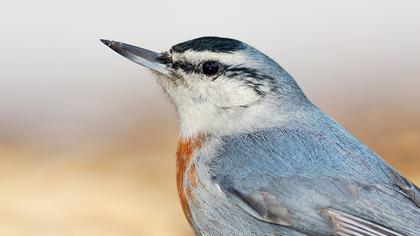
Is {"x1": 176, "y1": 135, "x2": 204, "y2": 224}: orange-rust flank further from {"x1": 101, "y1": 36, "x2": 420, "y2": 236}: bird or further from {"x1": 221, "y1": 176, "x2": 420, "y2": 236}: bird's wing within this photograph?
{"x1": 221, "y1": 176, "x2": 420, "y2": 236}: bird's wing

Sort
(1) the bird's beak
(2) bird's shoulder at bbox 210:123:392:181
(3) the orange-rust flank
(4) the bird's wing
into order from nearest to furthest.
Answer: (4) the bird's wing < (2) bird's shoulder at bbox 210:123:392:181 < (3) the orange-rust flank < (1) the bird's beak

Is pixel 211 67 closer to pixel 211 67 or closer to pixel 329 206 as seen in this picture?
pixel 211 67

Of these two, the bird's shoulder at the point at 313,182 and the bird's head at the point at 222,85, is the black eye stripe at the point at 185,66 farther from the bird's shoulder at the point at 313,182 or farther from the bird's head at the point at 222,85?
the bird's shoulder at the point at 313,182

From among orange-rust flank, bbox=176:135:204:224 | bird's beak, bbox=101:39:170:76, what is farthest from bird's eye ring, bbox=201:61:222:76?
orange-rust flank, bbox=176:135:204:224

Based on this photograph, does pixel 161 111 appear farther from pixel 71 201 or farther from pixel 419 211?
pixel 419 211

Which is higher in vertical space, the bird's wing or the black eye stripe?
the black eye stripe

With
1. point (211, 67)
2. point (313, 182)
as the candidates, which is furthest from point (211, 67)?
point (313, 182)
